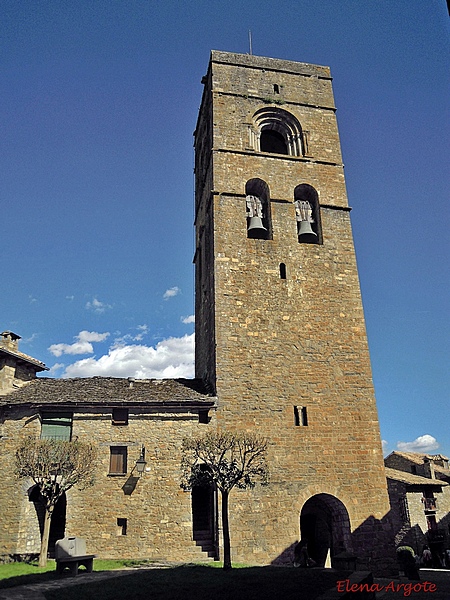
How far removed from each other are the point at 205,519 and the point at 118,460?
13.1ft

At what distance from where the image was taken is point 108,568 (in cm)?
1431

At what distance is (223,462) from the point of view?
1515 cm

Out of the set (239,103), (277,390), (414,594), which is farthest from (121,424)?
(239,103)

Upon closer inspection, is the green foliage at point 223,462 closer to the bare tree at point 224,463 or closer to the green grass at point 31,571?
the bare tree at point 224,463

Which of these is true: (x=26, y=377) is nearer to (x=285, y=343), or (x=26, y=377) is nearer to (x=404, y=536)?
(x=285, y=343)

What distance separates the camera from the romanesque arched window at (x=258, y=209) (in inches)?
867

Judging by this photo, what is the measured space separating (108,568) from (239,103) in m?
21.1

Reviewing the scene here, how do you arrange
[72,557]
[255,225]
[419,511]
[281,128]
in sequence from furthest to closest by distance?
[419,511], [281,128], [255,225], [72,557]

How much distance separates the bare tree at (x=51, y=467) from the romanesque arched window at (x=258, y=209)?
11.7 m

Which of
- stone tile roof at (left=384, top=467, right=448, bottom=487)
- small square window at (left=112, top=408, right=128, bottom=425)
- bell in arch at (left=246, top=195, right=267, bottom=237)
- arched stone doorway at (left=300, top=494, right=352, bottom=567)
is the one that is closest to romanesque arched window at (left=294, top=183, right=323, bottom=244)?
bell in arch at (left=246, top=195, right=267, bottom=237)

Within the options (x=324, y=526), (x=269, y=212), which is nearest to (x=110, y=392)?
(x=324, y=526)

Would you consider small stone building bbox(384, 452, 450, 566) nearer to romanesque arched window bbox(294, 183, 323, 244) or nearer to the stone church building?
the stone church building

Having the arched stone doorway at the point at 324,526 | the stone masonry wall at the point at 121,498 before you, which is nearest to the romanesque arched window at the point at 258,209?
the stone masonry wall at the point at 121,498

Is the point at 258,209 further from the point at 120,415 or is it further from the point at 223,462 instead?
the point at 223,462
